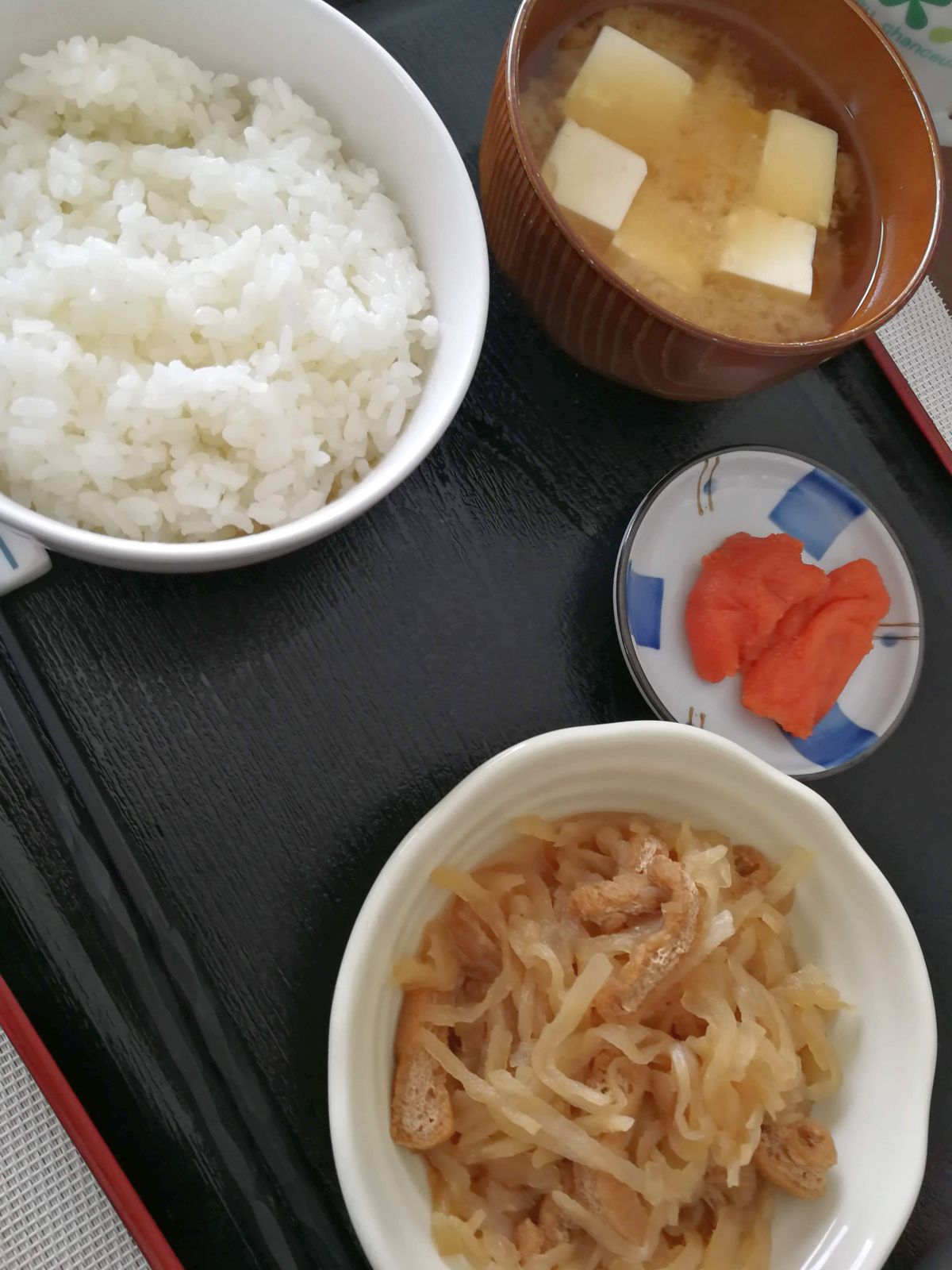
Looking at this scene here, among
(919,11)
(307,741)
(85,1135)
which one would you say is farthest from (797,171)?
(85,1135)

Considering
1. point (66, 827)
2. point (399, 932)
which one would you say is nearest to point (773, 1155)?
point (399, 932)

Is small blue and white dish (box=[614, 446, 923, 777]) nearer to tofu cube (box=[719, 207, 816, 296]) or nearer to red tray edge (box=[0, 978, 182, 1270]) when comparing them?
tofu cube (box=[719, 207, 816, 296])

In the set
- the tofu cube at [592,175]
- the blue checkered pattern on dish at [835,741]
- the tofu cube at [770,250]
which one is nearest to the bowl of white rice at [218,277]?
the tofu cube at [592,175]

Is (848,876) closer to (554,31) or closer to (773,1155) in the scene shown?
(773,1155)

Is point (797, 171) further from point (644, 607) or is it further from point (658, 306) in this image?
point (644, 607)

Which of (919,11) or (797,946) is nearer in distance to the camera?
(797,946)
